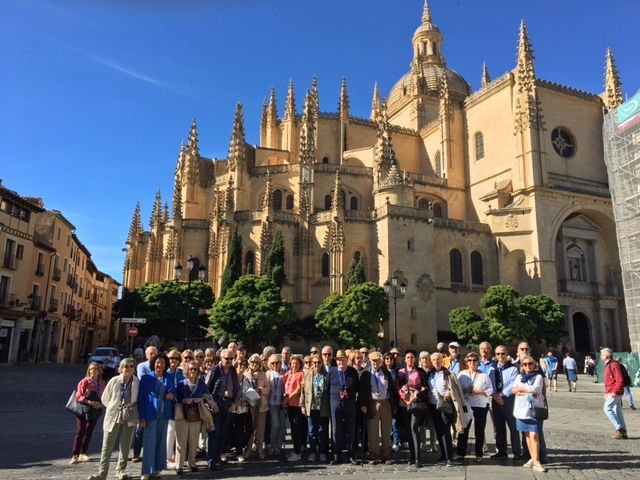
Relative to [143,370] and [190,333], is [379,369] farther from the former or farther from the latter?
[190,333]

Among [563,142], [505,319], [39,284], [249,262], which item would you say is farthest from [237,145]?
[563,142]

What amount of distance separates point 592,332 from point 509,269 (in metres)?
8.38

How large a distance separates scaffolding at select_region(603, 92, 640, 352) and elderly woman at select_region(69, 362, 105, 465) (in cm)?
2921

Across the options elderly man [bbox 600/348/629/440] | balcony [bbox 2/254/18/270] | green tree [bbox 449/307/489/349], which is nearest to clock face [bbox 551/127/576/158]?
Answer: green tree [bbox 449/307/489/349]

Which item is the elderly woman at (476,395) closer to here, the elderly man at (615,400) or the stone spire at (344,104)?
the elderly man at (615,400)

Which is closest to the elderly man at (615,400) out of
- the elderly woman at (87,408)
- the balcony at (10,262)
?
the elderly woman at (87,408)

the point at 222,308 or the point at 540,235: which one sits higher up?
the point at 540,235

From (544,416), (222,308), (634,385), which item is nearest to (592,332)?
(634,385)

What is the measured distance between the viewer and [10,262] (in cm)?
3095

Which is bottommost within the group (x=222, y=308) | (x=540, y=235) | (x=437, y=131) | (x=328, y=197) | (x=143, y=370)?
(x=143, y=370)

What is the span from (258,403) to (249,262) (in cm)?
2883

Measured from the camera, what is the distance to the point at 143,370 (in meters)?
7.77

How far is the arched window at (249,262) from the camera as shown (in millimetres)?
36534

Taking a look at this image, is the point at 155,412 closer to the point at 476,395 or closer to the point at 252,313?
the point at 476,395
